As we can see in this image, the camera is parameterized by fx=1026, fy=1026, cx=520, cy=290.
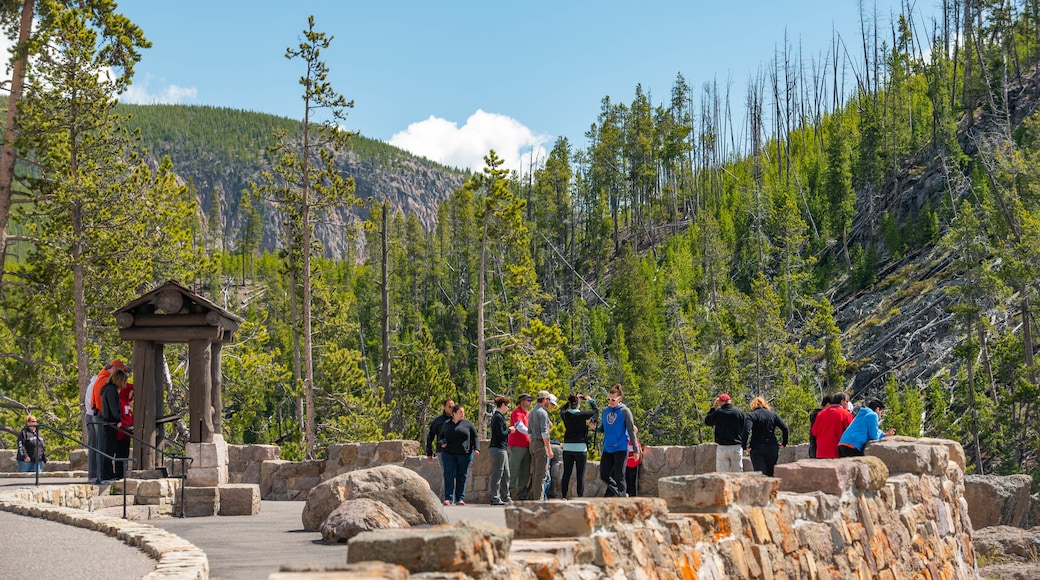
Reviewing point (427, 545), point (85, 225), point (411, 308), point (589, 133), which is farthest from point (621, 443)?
point (589, 133)

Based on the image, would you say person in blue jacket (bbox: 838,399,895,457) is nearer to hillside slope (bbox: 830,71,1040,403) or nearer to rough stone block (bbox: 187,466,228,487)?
rough stone block (bbox: 187,466,228,487)

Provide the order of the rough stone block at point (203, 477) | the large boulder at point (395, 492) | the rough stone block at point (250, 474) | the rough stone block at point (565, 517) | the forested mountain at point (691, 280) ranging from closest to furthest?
1. the rough stone block at point (565, 517)
2. the large boulder at point (395, 492)
3. the rough stone block at point (203, 477)
4. the rough stone block at point (250, 474)
5. the forested mountain at point (691, 280)

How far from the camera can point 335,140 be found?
33344 mm

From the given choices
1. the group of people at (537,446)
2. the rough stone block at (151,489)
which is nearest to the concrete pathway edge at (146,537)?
the rough stone block at (151,489)

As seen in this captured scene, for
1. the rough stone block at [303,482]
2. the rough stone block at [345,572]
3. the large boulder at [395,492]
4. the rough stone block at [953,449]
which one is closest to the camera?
the rough stone block at [345,572]

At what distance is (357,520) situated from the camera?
10.0 meters

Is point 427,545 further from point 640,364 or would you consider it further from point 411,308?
point 411,308

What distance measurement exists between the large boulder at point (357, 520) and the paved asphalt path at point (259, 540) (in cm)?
18

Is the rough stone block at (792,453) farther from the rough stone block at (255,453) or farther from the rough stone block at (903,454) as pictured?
the rough stone block at (255,453)

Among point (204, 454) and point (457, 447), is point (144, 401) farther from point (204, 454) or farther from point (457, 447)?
point (457, 447)

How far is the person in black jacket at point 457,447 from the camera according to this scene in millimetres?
15094

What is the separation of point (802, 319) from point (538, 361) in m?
24.2

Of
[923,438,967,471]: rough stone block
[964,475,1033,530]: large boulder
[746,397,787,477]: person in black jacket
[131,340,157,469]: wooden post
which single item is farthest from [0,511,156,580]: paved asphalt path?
[964,475,1033,530]: large boulder

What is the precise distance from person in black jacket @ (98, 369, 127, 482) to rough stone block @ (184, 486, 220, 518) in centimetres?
219
